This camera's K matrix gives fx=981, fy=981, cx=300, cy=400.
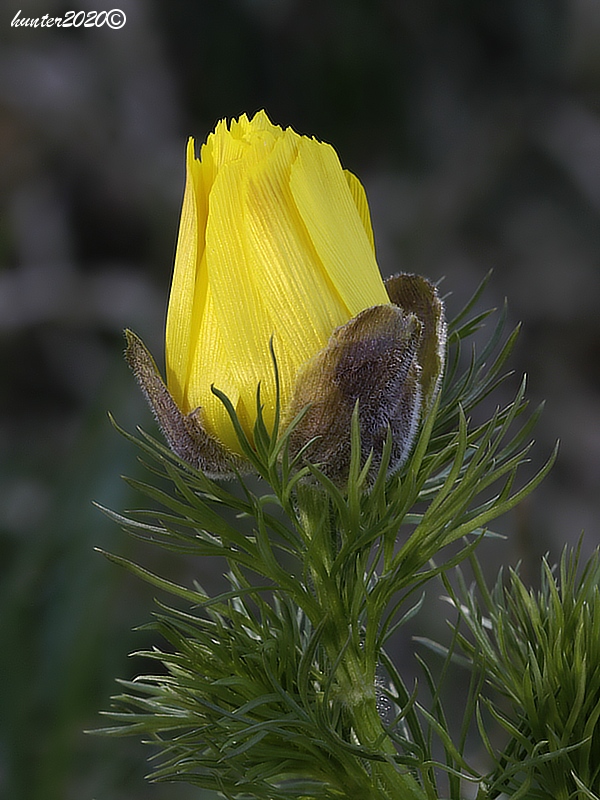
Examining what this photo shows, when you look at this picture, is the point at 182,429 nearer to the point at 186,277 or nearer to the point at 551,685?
the point at 186,277

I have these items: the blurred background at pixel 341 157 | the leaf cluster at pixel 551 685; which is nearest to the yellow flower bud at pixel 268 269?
the leaf cluster at pixel 551 685

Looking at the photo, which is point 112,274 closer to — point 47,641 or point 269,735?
point 47,641

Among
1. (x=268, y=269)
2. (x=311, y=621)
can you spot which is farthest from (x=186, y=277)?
(x=311, y=621)

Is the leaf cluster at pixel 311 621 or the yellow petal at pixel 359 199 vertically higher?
the yellow petal at pixel 359 199

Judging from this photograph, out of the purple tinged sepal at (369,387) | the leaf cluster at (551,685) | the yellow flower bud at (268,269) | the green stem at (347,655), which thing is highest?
the yellow flower bud at (268,269)

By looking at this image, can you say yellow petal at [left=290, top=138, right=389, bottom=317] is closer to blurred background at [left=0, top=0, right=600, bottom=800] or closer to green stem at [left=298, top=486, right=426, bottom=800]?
green stem at [left=298, top=486, right=426, bottom=800]

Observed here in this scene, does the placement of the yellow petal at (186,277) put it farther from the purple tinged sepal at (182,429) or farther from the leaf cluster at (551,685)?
the leaf cluster at (551,685)

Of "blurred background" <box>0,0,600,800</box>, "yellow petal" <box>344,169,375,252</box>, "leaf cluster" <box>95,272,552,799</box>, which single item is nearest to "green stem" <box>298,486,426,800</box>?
"leaf cluster" <box>95,272,552,799</box>

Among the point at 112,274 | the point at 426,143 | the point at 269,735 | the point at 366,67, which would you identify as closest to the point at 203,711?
the point at 269,735
